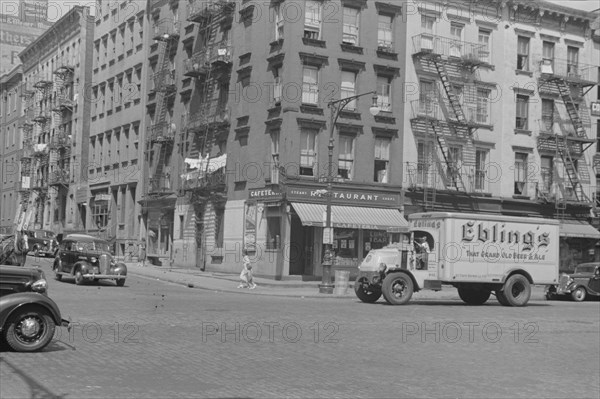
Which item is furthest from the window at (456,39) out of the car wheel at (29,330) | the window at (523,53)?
the car wheel at (29,330)

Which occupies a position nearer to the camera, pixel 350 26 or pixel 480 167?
pixel 350 26

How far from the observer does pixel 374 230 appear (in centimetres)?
3750

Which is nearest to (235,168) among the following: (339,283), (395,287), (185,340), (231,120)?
(231,120)

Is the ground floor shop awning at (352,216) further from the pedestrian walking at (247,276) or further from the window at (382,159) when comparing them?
the pedestrian walking at (247,276)

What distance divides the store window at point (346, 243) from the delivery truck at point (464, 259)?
1153 cm

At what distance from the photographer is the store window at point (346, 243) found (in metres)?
36.6

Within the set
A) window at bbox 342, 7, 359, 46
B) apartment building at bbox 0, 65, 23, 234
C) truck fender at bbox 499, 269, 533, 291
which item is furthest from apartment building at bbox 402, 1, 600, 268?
apartment building at bbox 0, 65, 23, 234

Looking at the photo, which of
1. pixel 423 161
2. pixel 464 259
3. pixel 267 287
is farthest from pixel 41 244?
pixel 464 259

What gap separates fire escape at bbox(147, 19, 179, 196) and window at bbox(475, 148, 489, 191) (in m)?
19.3

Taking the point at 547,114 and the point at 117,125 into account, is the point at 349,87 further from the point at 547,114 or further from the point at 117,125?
the point at 117,125

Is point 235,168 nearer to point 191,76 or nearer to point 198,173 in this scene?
point 198,173

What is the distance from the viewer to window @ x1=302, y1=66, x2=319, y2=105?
120ft

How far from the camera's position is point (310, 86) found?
36.6 meters

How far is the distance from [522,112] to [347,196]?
1356cm
